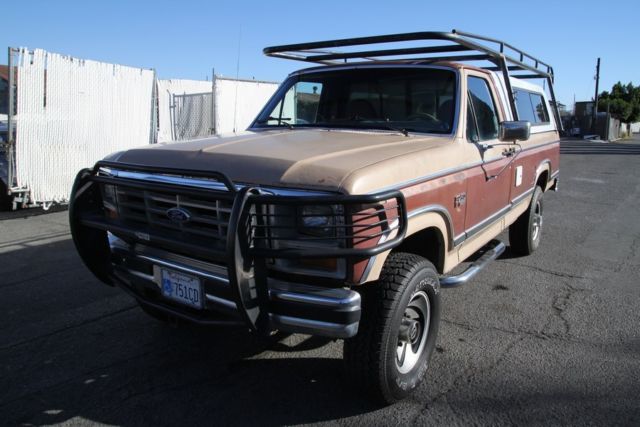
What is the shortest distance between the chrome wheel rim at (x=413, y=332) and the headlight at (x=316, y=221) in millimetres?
763

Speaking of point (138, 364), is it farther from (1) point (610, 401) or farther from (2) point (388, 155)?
(1) point (610, 401)

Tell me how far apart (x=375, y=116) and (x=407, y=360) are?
6.47 feet

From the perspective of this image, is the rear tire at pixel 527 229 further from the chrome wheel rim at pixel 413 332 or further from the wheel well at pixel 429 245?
the chrome wheel rim at pixel 413 332

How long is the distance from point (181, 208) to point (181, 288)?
0.45 m

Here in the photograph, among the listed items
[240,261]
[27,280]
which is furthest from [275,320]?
[27,280]

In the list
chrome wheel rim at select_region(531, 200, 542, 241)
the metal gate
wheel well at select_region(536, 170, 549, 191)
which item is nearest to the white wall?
the metal gate

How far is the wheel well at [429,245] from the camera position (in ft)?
11.3

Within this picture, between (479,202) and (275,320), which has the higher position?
(479,202)

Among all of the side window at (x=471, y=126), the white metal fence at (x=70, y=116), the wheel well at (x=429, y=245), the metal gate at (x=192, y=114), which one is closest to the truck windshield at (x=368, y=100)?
the side window at (x=471, y=126)

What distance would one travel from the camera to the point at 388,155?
10.0 feet

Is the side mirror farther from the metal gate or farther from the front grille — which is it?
the metal gate

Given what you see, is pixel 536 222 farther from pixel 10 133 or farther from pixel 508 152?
pixel 10 133

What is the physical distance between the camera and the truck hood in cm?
264

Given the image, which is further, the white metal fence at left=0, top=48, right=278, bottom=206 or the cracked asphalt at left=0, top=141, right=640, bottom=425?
the white metal fence at left=0, top=48, right=278, bottom=206
